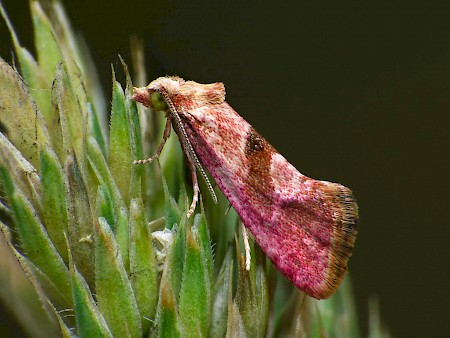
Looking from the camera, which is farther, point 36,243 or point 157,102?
point 157,102

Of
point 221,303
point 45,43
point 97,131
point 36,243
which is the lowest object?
point 221,303

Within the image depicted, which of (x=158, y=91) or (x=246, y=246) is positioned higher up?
(x=158, y=91)

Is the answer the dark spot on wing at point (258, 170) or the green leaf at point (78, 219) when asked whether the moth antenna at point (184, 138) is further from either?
the green leaf at point (78, 219)

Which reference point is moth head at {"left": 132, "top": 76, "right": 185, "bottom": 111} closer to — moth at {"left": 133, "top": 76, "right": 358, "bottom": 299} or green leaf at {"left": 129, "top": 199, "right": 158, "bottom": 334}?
moth at {"left": 133, "top": 76, "right": 358, "bottom": 299}

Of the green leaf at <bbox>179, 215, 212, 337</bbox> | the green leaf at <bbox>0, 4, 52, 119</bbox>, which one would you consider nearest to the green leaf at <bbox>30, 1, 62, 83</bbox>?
the green leaf at <bbox>0, 4, 52, 119</bbox>

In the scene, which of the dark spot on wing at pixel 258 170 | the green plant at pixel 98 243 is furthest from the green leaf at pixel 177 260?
the dark spot on wing at pixel 258 170

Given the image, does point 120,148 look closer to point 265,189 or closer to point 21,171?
point 21,171

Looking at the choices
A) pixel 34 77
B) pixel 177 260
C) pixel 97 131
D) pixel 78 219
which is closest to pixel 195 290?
pixel 177 260

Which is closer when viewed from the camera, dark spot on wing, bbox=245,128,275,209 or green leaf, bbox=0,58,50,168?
green leaf, bbox=0,58,50,168
